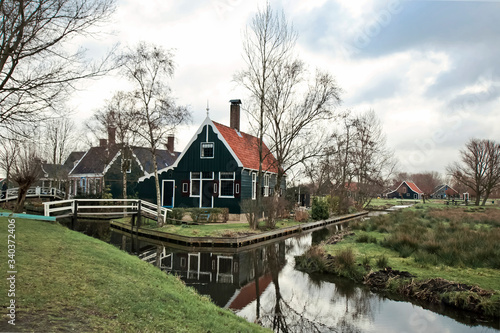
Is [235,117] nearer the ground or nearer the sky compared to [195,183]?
nearer the sky

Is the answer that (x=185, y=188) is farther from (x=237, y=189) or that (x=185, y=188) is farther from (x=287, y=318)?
(x=287, y=318)

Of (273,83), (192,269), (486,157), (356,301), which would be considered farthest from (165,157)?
(486,157)

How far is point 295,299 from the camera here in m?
10.1

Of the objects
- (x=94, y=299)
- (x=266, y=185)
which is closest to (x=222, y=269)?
(x=94, y=299)

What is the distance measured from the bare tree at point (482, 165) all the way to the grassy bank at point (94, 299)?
55457 millimetres

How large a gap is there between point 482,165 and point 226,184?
44798 mm

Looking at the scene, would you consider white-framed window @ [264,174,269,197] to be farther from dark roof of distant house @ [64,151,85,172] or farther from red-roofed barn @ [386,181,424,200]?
red-roofed barn @ [386,181,424,200]

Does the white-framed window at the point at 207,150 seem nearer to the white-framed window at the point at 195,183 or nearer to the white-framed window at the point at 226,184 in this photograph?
the white-framed window at the point at 195,183

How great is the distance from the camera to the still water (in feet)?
27.2

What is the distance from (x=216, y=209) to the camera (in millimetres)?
23031

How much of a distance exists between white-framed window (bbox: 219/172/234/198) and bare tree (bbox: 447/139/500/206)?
4284 centimetres

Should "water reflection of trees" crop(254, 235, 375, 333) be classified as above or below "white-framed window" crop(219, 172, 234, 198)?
below

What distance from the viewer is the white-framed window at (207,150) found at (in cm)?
2577

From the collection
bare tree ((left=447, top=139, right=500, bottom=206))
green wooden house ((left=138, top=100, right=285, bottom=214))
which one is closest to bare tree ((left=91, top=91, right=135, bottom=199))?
green wooden house ((left=138, top=100, right=285, bottom=214))
